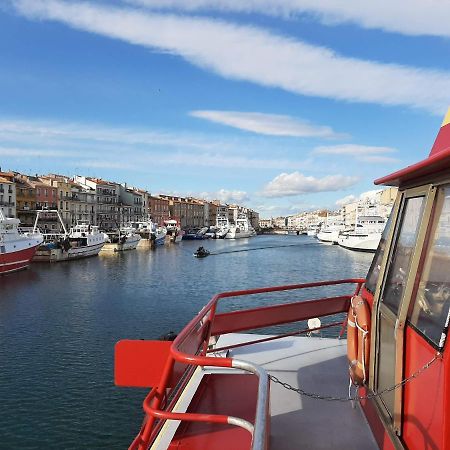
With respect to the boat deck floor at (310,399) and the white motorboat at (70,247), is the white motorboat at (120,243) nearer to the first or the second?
the white motorboat at (70,247)

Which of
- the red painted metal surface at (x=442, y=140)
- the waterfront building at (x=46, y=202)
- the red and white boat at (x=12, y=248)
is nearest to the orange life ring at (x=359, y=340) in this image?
the red painted metal surface at (x=442, y=140)

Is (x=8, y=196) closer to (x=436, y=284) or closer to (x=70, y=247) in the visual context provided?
(x=70, y=247)

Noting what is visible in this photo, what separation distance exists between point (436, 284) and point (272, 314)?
11.0ft

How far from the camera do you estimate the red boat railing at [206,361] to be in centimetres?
276

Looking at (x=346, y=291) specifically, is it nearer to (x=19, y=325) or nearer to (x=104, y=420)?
(x=19, y=325)

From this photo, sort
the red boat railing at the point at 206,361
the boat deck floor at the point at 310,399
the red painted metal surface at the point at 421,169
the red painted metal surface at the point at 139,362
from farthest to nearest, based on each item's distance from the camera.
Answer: the boat deck floor at the point at 310,399 < the red painted metal surface at the point at 139,362 < the red painted metal surface at the point at 421,169 < the red boat railing at the point at 206,361

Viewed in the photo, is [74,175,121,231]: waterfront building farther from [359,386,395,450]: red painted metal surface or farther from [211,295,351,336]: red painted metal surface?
[359,386,395,450]: red painted metal surface

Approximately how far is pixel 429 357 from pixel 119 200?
124 meters

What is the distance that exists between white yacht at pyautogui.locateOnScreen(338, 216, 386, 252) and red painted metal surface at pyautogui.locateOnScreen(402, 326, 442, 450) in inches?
2968

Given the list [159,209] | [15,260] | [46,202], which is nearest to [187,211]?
[159,209]

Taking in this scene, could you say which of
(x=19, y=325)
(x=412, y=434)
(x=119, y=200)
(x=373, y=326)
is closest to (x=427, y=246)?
(x=373, y=326)

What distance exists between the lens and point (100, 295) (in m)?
34.7

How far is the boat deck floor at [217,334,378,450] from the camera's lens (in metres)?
4.43

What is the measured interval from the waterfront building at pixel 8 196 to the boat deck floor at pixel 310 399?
8457 centimetres
